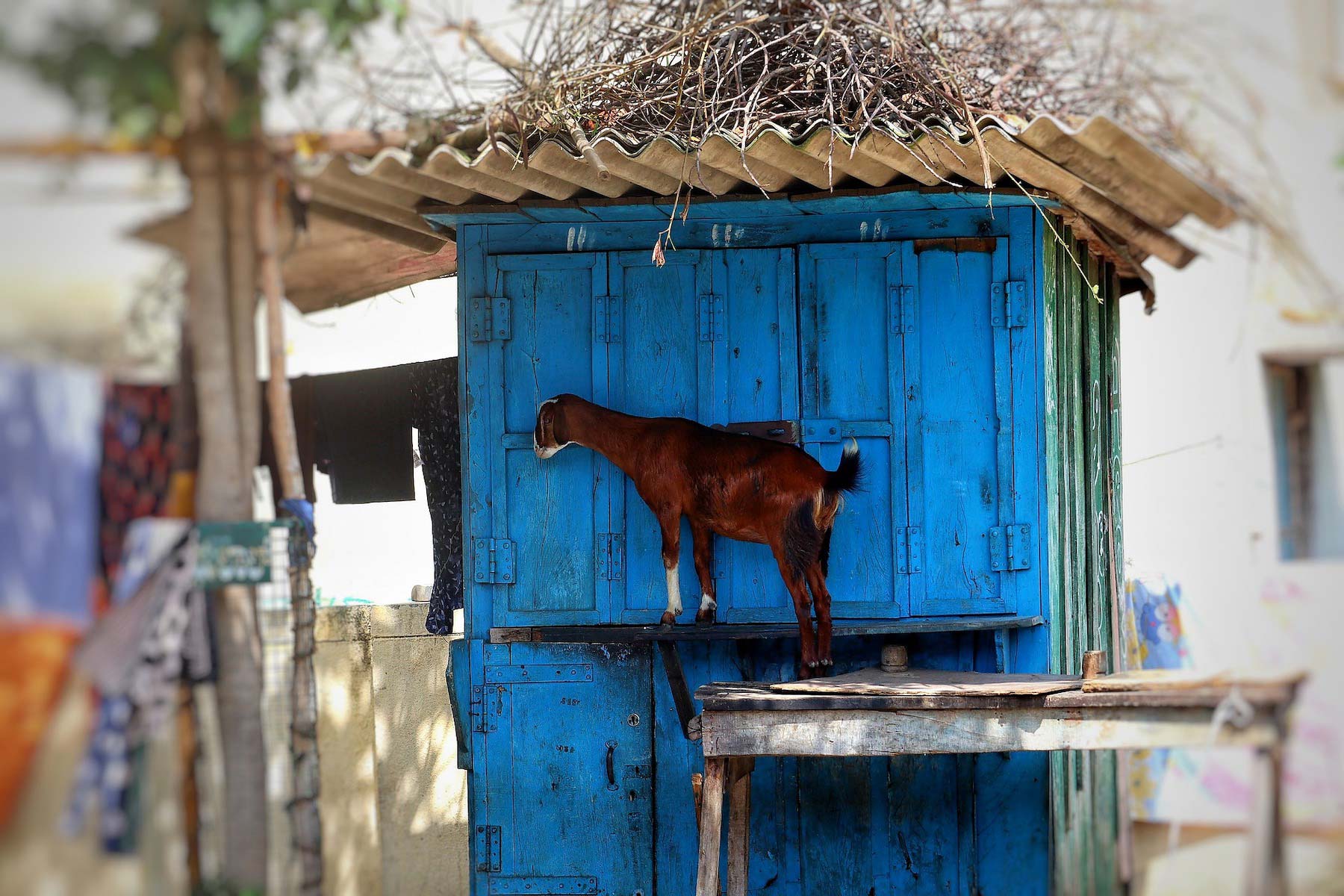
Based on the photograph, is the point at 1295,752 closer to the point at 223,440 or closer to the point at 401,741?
the point at 223,440

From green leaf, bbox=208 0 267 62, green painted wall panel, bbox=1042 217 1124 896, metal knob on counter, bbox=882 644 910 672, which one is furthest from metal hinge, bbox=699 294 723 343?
green leaf, bbox=208 0 267 62

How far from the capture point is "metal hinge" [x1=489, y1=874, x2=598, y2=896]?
19.9 feet

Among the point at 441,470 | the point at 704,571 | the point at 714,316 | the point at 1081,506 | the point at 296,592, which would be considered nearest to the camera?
the point at 296,592

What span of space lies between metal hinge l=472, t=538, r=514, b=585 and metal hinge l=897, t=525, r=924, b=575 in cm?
185

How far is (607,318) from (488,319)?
0.59 meters

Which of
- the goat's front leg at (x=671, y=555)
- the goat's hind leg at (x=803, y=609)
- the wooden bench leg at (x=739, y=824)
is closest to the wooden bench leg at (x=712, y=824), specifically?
the wooden bench leg at (x=739, y=824)

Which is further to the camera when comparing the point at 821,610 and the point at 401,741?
the point at 401,741

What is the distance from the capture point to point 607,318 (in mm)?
6195

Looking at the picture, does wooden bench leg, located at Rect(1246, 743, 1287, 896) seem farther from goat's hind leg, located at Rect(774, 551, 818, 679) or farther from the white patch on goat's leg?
the white patch on goat's leg

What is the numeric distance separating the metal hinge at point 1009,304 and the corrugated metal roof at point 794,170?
0.45 meters

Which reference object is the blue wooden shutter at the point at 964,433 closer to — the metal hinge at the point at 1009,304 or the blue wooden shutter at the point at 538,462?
the metal hinge at the point at 1009,304

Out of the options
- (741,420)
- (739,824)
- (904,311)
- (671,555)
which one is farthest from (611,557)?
(904,311)

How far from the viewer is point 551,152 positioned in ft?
17.1

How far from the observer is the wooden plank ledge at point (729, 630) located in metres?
5.77
